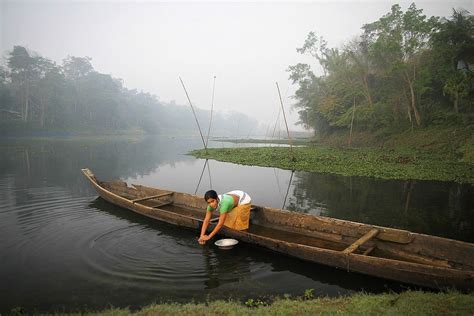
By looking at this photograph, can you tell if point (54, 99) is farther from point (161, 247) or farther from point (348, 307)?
point (348, 307)

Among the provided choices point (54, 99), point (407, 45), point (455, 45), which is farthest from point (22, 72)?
point (455, 45)

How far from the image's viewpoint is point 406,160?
19375 mm

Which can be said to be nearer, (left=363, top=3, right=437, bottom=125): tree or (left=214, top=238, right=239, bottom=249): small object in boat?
(left=214, top=238, right=239, bottom=249): small object in boat

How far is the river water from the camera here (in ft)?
16.5

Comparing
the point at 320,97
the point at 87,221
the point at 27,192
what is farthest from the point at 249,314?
the point at 320,97

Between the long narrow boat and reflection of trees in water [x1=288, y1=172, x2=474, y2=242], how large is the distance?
8.82ft

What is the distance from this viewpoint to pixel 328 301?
4309mm

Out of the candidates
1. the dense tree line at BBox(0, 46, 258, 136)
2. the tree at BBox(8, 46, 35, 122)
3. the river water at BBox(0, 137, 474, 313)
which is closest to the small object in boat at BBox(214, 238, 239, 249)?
the river water at BBox(0, 137, 474, 313)

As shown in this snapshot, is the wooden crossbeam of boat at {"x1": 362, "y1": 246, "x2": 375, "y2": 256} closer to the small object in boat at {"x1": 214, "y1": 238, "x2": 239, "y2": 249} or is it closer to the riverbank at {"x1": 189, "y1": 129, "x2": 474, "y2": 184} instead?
the small object in boat at {"x1": 214, "y1": 238, "x2": 239, "y2": 249}

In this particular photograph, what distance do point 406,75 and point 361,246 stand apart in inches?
1069

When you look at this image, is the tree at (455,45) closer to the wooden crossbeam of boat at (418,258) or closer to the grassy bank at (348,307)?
the wooden crossbeam of boat at (418,258)

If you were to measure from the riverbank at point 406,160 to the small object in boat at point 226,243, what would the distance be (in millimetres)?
11661

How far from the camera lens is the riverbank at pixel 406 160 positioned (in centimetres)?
1577

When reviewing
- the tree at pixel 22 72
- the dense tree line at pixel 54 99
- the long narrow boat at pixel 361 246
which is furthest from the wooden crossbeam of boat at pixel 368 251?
the tree at pixel 22 72
